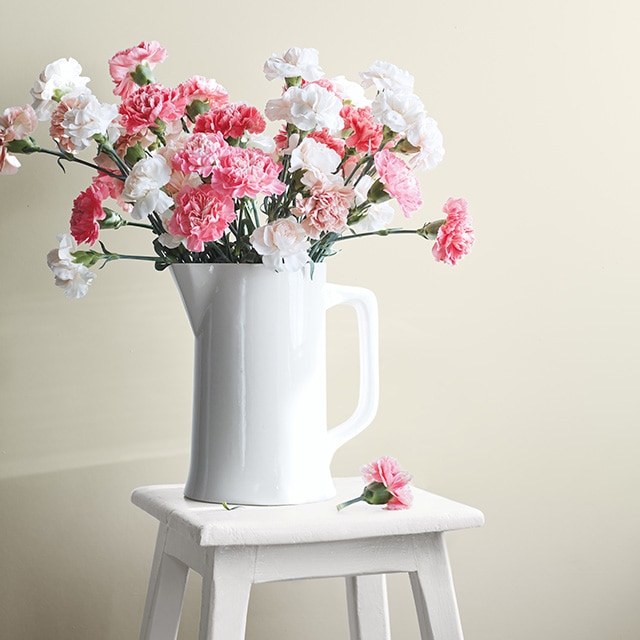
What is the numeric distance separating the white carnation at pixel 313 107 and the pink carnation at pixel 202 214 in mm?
104

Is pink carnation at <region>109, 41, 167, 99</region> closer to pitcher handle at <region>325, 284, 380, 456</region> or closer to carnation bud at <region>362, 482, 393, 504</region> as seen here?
pitcher handle at <region>325, 284, 380, 456</region>

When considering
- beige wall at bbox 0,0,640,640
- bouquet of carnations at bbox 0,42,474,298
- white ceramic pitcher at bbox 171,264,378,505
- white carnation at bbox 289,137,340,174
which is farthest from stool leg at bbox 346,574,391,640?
white carnation at bbox 289,137,340,174

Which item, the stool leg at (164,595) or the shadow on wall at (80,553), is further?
the shadow on wall at (80,553)

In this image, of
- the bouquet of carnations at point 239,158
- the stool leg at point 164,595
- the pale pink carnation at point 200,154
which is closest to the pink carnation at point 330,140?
the bouquet of carnations at point 239,158

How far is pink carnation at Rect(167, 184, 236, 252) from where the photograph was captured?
0.86 m

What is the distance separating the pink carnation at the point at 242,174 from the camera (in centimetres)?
85

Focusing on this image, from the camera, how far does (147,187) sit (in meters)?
0.88

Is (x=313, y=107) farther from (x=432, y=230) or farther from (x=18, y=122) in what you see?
(x=18, y=122)

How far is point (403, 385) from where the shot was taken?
127 cm

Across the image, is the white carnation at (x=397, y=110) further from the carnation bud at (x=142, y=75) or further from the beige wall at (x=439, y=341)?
the beige wall at (x=439, y=341)

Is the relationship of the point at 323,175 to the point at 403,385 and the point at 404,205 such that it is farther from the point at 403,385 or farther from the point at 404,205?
the point at 403,385

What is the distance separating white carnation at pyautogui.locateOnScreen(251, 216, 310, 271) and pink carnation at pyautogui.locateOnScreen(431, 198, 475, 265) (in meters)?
0.15

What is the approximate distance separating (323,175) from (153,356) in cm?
42

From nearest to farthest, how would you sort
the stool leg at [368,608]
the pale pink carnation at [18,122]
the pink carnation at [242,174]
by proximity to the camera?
the pink carnation at [242,174], the pale pink carnation at [18,122], the stool leg at [368,608]
